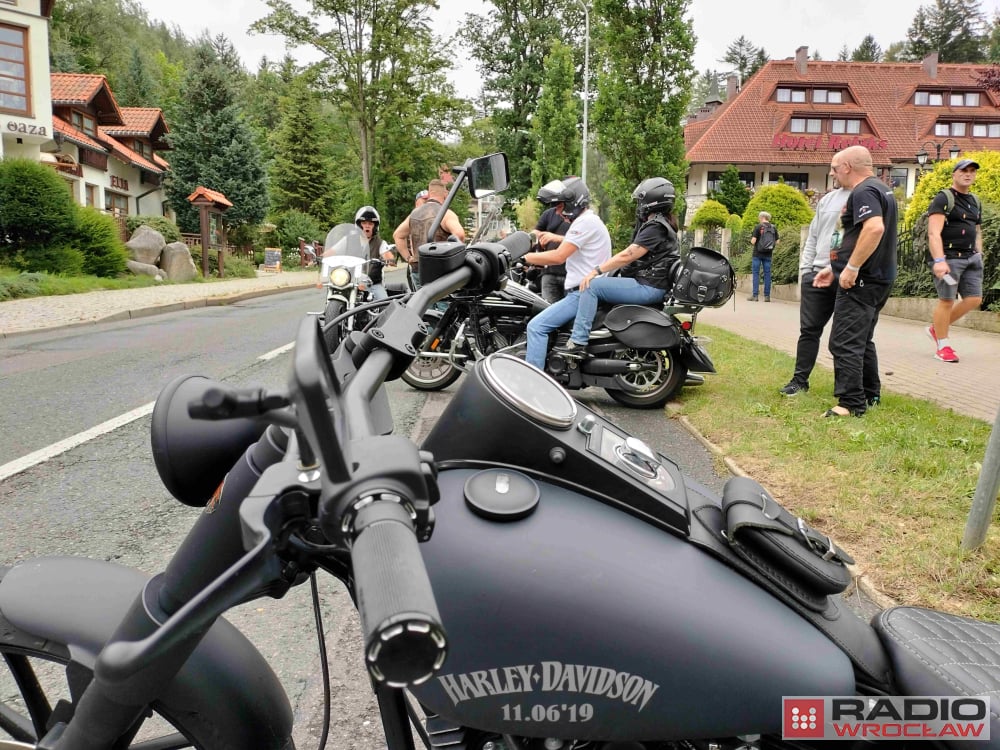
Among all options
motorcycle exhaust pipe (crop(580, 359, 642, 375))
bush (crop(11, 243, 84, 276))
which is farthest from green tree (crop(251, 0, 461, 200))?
motorcycle exhaust pipe (crop(580, 359, 642, 375))

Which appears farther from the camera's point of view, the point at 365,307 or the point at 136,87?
the point at 136,87

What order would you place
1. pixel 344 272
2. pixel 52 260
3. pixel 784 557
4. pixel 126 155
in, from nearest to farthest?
1. pixel 784 557
2. pixel 344 272
3. pixel 52 260
4. pixel 126 155

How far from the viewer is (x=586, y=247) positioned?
21.5ft

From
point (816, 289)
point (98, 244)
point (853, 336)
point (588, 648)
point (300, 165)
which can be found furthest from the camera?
point (300, 165)

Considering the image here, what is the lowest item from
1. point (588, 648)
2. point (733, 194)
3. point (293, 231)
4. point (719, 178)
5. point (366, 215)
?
point (588, 648)

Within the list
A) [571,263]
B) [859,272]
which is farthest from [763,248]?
[859,272]

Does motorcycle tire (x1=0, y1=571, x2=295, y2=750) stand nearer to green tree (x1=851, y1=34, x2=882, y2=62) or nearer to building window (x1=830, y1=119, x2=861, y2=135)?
building window (x1=830, y1=119, x2=861, y2=135)

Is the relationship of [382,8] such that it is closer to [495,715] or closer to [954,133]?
[954,133]

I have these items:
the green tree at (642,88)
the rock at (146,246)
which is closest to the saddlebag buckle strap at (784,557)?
the green tree at (642,88)

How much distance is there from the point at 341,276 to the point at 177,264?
2002 centimetres

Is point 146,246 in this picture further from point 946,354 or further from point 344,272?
point 946,354

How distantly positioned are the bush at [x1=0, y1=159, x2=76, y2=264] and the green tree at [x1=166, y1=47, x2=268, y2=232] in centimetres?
1603

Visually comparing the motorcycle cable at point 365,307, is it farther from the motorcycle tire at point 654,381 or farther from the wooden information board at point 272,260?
the wooden information board at point 272,260

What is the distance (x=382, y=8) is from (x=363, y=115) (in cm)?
529
